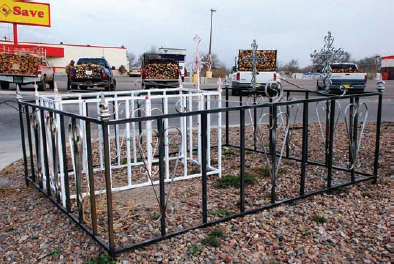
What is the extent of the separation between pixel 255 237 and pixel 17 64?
19.1m

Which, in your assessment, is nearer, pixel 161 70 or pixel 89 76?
pixel 89 76

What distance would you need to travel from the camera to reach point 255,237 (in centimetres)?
344

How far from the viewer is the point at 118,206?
4211 millimetres

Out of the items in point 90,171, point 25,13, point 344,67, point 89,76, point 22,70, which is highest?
point 25,13

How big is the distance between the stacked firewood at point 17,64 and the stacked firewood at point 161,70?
588cm

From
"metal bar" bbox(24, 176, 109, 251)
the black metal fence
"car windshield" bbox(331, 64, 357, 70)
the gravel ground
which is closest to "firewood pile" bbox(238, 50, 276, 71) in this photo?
"car windshield" bbox(331, 64, 357, 70)

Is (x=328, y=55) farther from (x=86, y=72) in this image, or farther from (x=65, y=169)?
(x=86, y=72)

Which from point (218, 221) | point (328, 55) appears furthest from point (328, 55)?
point (218, 221)

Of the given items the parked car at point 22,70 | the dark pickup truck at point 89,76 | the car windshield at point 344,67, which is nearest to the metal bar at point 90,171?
the dark pickup truck at point 89,76

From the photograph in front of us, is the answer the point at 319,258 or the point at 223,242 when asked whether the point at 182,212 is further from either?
the point at 319,258

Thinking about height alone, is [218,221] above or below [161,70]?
below

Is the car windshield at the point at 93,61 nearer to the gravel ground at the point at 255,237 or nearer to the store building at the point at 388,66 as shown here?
the gravel ground at the point at 255,237

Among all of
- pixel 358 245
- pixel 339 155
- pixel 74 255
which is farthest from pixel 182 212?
pixel 339 155

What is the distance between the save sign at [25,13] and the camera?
28.8m
